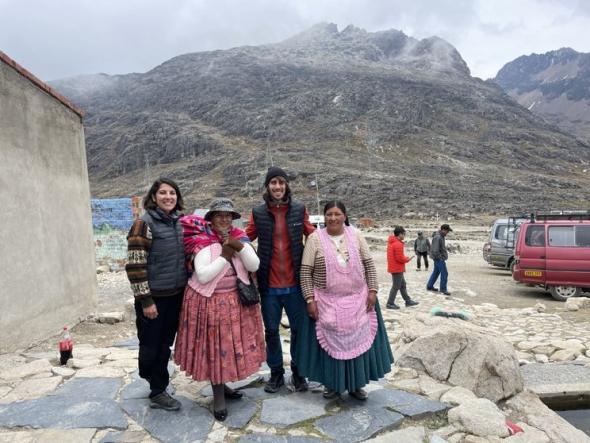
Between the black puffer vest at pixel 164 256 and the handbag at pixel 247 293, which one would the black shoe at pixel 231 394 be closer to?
the handbag at pixel 247 293

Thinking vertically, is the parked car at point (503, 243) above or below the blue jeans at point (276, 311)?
below

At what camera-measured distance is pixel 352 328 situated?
3465 millimetres

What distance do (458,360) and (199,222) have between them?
2813 millimetres

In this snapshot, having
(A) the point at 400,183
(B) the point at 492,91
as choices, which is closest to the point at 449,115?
(B) the point at 492,91

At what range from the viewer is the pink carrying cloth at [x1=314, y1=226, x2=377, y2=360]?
11.4 ft

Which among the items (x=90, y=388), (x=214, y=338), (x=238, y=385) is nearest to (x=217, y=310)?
(x=214, y=338)

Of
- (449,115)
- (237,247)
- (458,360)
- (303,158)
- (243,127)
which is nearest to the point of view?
(237,247)

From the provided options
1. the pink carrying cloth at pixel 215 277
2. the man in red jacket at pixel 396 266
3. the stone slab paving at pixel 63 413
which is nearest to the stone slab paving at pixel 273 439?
the stone slab paving at pixel 63 413

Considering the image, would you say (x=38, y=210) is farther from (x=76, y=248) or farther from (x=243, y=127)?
(x=243, y=127)

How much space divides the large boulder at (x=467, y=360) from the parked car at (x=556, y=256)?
6.16 metres

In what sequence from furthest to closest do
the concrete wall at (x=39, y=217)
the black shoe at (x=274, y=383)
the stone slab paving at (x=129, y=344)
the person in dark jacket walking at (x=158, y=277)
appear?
the stone slab paving at (x=129, y=344)
the concrete wall at (x=39, y=217)
the black shoe at (x=274, y=383)
the person in dark jacket walking at (x=158, y=277)

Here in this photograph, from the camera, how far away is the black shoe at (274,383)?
3.78 meters

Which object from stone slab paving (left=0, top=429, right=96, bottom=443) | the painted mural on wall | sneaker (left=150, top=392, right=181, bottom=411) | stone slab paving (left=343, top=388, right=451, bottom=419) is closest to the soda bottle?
stone slab paving (left=0, top=429, right=96, bottom=443)

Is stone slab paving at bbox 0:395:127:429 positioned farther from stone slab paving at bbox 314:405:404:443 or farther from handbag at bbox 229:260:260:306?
stone slab paving at bbox 314:405:404:443
